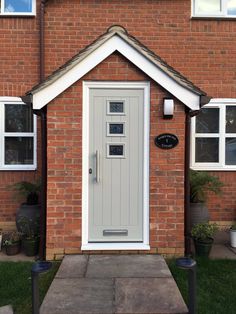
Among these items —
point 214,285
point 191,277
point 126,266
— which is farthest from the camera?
point 126,266

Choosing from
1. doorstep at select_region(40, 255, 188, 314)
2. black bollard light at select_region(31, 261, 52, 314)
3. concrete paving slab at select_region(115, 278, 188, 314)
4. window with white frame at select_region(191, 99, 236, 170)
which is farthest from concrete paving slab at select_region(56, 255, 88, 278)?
window with white frame at select_region(191, 99, 236, 170)

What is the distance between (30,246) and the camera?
18.8 feet

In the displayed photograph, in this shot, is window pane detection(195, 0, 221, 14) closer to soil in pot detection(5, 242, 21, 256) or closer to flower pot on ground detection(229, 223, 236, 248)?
flower pot on ground detection(229, 223, 236, 248)

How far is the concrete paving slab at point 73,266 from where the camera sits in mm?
4645

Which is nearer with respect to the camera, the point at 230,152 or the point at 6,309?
the point at 6,309

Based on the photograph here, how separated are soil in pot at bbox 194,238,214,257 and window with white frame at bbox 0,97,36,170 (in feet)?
12.0

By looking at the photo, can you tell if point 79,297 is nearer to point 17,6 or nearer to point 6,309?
point 6,309

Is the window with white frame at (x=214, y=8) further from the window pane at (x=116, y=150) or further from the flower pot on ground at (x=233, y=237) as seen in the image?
the flower pot on ground at (x=233, y=237)

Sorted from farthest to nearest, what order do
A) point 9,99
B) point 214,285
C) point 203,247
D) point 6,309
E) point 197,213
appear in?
point 9,99
point 197,213
point 203,247
point 214,285
point 6,309

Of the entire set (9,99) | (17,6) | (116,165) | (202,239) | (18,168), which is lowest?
→ (202,239)

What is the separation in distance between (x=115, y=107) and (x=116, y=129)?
36cm

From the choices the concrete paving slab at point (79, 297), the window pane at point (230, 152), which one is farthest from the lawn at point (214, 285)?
the window pane at point (230, 152)

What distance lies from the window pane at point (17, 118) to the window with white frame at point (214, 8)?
415cm

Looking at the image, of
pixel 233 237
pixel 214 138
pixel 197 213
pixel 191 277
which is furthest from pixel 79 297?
pixel 214 138
